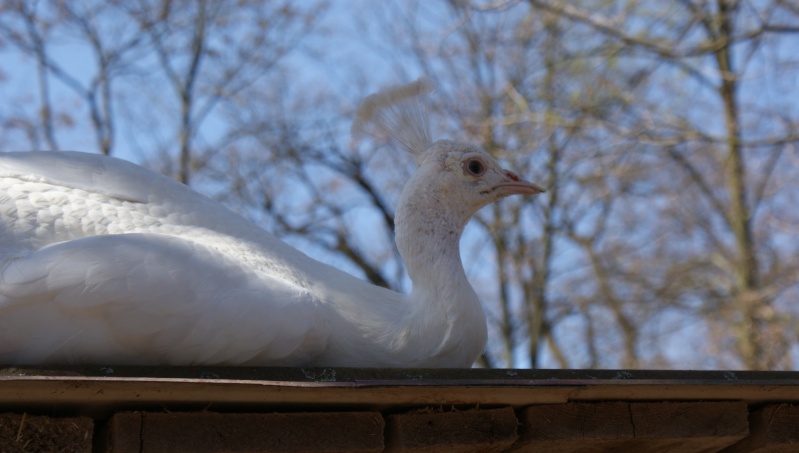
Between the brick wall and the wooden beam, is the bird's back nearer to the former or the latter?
the brick wall

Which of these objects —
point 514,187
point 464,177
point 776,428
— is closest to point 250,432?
point 464,177

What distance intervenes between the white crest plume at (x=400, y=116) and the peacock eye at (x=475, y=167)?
0.31 meters

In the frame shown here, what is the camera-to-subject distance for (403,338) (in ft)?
11.5

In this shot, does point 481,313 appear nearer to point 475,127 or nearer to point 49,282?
point 49,282

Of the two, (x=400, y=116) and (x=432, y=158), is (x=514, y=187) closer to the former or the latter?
(x=432, y=158)

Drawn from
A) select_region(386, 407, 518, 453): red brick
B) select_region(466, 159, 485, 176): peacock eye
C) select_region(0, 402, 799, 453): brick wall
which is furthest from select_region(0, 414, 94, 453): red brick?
select_region(466, 159, 485, 176): peacock eye

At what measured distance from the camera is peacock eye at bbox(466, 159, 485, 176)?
13.1ft

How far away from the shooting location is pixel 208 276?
123 inches

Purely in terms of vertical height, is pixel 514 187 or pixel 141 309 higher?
pixel 514 187

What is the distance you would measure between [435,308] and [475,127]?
9.34 meters

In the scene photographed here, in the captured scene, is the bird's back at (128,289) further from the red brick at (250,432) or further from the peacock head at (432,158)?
the peacock head at (432,158)

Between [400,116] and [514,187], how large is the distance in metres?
0.59

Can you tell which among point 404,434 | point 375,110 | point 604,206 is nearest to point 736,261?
point 604,206

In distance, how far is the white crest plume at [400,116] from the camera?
4.26 metres
